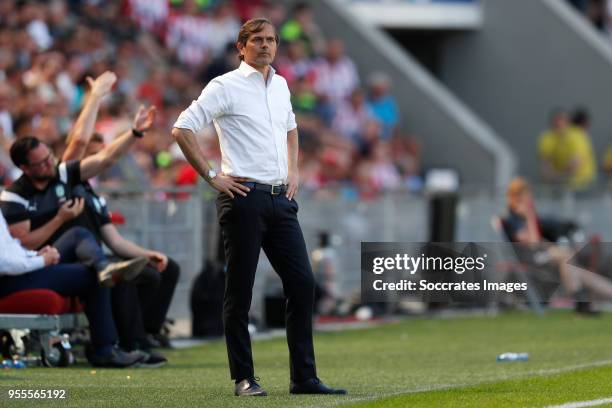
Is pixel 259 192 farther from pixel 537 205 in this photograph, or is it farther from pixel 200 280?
pixel 537 205

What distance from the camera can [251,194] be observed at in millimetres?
9094

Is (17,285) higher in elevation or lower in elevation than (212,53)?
lower

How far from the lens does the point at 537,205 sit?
21.9 meters

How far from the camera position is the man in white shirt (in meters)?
9.09

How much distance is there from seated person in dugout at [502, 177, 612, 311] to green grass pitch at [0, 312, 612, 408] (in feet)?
1.70

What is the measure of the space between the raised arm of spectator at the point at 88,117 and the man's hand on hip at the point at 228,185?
3704 millimetres

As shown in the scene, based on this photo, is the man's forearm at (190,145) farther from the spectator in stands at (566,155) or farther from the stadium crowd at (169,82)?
the spectator in stands at (566,155)

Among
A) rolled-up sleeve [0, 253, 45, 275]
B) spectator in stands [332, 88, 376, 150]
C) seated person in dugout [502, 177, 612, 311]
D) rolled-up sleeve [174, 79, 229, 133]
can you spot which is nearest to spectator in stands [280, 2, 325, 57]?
spectator in stands [332, 88, 376, 150]

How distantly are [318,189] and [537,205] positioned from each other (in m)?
4.49

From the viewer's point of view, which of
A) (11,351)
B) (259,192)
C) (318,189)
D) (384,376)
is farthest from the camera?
(318,189)

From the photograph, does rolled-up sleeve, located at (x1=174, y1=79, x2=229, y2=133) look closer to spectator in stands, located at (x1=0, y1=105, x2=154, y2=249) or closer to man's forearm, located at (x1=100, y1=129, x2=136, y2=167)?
spectator in stands, located at (x1=0, y1=105, x2=154, y2=249)

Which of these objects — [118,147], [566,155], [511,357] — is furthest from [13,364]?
[566,155]

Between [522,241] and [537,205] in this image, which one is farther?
[537,205]

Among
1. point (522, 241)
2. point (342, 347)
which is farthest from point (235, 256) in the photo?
point (522, 241)
